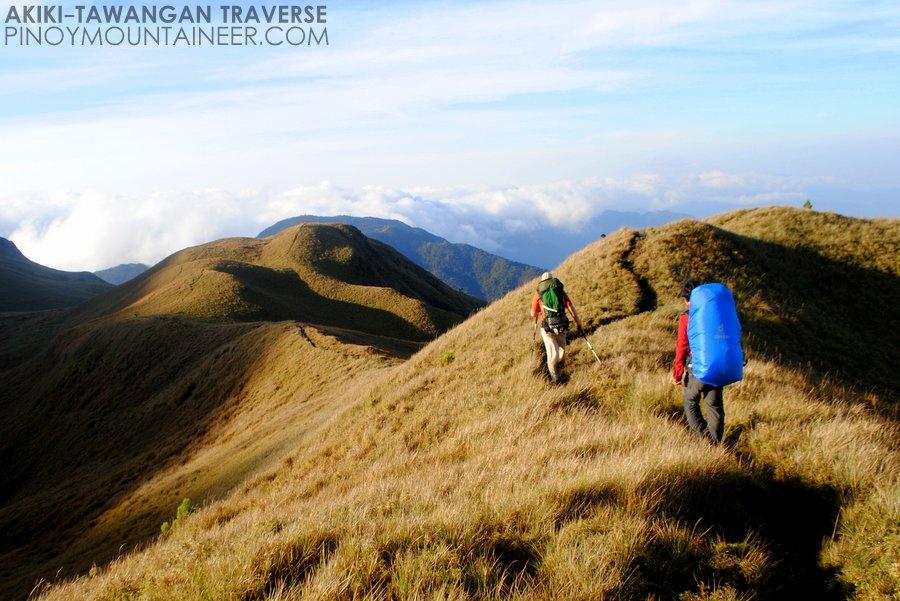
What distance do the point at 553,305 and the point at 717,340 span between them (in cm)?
516

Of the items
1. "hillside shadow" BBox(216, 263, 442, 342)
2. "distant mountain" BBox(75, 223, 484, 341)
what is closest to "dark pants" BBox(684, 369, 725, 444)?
"hillside shadow" BBox(216, 263, 442, 342)

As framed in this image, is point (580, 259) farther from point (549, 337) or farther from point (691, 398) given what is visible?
point (691, 398)

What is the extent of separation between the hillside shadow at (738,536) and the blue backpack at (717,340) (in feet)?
4.50

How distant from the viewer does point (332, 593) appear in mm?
4133

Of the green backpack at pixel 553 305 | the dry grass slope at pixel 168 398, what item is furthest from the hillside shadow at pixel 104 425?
the green backpack at pixel 553 305

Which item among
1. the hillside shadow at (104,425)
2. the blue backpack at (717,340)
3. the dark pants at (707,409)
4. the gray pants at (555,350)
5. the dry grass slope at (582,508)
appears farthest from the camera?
the hillside shadow at (104,425)

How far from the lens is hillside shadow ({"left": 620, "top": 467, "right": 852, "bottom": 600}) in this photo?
4.43m

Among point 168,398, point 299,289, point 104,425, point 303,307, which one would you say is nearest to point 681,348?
point 168,398

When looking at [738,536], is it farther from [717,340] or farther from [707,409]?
[717,340]

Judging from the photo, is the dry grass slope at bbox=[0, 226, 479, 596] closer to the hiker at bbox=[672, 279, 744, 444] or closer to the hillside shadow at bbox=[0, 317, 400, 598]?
the hillside shadow at bbox=[0, 317, 400, 598]

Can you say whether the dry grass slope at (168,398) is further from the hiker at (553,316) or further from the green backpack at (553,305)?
the green backpack at (553,305)

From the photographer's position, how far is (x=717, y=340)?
23.7 feet

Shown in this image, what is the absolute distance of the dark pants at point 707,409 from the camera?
24.4ft

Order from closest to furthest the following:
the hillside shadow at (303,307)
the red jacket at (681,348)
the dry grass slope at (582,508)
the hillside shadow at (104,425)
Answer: the dry grass slope at (582,508)
the red jacket at (681,348)
the hillside shadow at (104,425)
the hillside shadow at (303,307)
